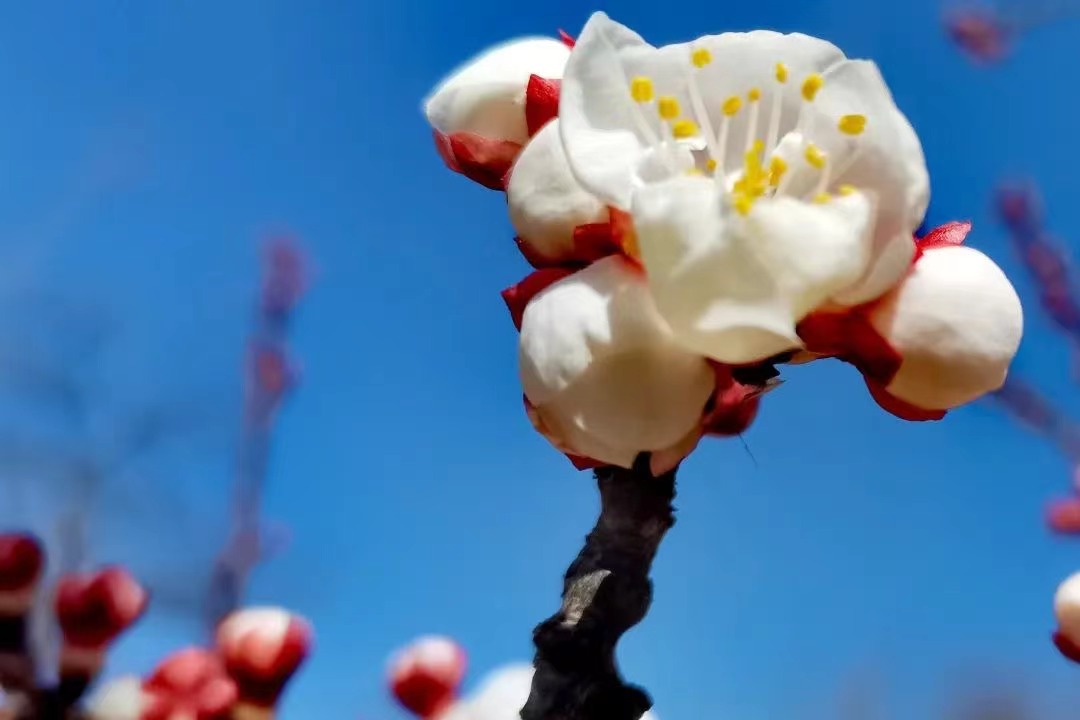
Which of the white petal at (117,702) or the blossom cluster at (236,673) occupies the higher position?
the blossom cluster at (236,673)

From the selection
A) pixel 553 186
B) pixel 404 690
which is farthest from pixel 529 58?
pixel 404 690

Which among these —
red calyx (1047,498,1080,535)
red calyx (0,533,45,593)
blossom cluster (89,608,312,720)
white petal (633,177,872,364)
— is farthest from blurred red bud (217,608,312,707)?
red calyx (1047,498,1080,535)

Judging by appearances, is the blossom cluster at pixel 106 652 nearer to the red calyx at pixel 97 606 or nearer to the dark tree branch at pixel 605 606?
the red calyx at pixel 97 606

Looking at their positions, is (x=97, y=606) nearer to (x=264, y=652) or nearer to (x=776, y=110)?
(x=264, y=652)

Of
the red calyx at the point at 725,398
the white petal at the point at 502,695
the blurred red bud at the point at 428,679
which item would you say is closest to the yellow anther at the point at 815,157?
the red calyx at the point at 725,398

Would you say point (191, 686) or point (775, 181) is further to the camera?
point (191, 686)

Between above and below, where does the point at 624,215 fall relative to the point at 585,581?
above

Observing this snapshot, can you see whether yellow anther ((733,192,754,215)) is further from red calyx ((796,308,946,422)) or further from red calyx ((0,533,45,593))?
red calyx ((0,533,45,593))

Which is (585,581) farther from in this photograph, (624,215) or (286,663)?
(286,663)
